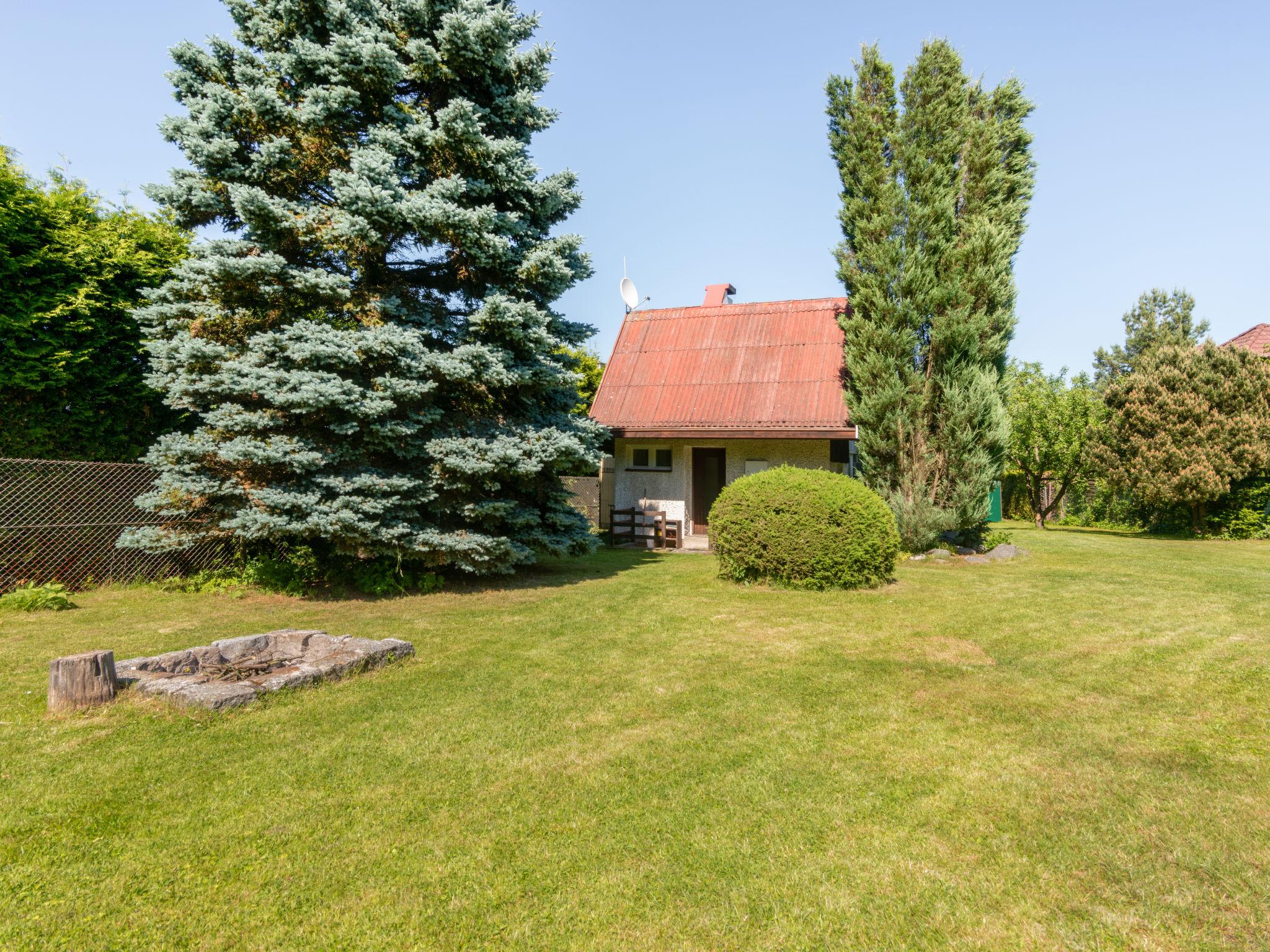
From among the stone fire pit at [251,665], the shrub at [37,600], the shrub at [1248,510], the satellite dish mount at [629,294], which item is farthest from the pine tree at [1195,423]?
the shrub at [37,600]

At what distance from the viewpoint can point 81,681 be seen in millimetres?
4723

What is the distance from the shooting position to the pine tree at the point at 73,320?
9234 millimetres

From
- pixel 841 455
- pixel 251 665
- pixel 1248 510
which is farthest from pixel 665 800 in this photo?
Answer: pixel 1248 510

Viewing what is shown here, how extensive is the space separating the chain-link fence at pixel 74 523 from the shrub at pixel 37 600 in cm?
52

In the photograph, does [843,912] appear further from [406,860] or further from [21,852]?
[21,852]

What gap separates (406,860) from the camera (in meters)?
2.98

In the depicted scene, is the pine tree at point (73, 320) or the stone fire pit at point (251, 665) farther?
the pine tree at point (73, 320)

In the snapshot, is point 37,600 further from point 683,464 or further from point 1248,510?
point 1248,510

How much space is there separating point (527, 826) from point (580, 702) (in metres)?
1.77

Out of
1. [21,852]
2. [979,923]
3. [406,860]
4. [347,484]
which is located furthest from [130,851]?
[347,484]

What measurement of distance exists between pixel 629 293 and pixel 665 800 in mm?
17645

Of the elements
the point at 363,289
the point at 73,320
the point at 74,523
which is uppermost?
the point at 363,289

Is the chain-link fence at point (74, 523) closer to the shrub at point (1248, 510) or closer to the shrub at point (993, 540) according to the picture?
the shrub at point (993, 540)

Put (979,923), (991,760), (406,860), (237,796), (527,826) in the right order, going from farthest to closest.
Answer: (991,760) → (237,796) → (527,826) → (406,860) → (979,923)
